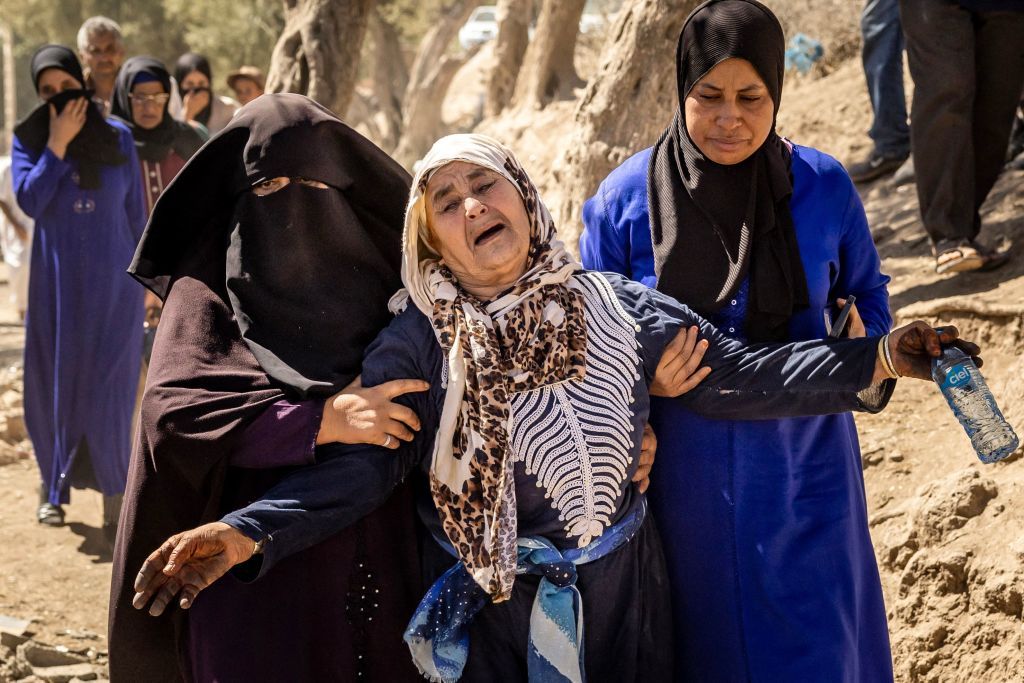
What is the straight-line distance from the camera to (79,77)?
5.59 meters

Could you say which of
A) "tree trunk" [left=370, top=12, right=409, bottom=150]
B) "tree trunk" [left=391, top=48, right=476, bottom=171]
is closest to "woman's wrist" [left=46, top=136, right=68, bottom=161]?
"tree trunk" [left=391, top=48, right=476, bottom=171]

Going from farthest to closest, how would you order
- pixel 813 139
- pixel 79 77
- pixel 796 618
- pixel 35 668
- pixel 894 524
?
pixel 813 139, pixel 79 77, pixel 35 668, pixel 894 524, pixel 796 618

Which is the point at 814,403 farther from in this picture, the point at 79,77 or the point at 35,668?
the point at 79,77

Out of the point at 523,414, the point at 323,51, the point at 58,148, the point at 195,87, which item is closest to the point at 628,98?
the point at 323,51

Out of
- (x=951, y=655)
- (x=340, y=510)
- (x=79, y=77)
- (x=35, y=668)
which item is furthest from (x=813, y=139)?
(x=340, y=510)

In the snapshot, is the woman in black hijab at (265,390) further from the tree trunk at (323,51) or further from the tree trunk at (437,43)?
the tree trunk at (437,43)

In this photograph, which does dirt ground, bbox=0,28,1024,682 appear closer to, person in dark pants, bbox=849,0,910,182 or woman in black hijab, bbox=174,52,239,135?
person in dark pants, bbox=849,0,910,182

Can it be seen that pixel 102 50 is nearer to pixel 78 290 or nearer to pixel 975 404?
pixel 78 290

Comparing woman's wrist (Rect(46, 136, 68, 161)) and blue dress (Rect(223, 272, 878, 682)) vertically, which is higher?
woman's wrist (Rect(46, 136, 68, 161))

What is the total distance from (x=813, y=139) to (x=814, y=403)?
5775 mm

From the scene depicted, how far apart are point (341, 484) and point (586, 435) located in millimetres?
465

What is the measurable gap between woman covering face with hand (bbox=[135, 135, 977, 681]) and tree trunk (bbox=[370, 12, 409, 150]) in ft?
50.3

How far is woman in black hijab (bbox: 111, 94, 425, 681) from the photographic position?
2.34 metres

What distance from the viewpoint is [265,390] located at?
2363 millimetres
